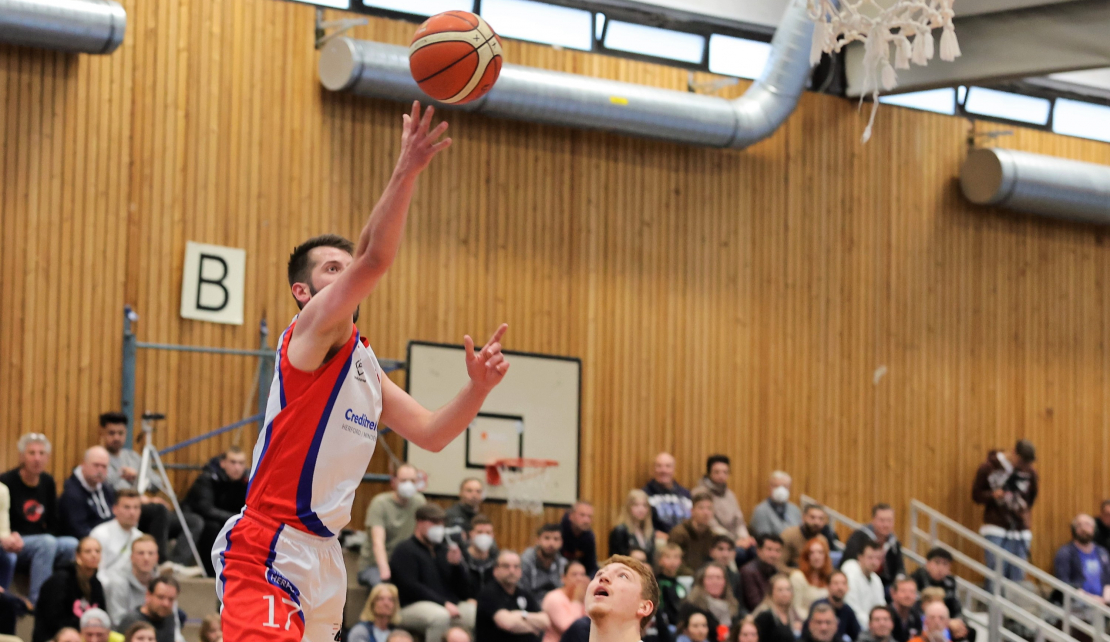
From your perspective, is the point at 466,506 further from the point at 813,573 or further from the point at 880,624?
the point at 880,624

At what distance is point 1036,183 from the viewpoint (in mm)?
17391

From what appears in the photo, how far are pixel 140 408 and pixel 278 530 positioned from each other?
893 cm

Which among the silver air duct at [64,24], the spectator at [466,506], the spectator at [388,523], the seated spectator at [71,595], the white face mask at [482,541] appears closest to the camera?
the seated spectator at [71,595]

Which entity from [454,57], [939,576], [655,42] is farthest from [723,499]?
[454,57]

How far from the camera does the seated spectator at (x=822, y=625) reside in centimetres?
1195

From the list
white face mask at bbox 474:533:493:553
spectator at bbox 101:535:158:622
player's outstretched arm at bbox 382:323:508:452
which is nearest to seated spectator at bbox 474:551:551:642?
white face mask at bbox 474:533:493:553

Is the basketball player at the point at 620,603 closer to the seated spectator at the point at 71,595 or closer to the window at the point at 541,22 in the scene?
the seated spectator at the point at 71,595

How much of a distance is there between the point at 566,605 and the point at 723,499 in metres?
4.45

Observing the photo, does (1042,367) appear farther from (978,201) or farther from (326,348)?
(326,348)

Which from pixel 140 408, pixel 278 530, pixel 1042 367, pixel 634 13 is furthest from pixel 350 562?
pixel 1042 367

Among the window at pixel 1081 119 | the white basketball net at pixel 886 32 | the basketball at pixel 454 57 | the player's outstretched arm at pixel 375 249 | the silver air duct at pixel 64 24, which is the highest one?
the window at pixel 1081 119

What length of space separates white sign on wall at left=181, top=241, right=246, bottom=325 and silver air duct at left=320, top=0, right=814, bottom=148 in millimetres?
2092

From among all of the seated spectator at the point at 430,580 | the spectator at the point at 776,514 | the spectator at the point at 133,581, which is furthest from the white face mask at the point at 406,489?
the spectator at the point at 776,514

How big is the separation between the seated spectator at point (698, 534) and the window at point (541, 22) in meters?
5.59
